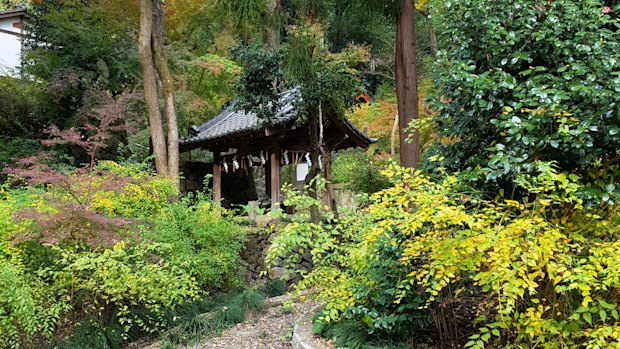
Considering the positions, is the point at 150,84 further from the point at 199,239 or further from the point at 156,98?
the point at 199,239

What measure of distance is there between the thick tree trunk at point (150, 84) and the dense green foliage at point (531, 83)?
6512 mm

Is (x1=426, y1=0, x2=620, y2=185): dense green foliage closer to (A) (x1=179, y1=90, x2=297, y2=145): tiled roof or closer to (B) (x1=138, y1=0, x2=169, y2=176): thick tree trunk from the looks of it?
(A) (x1=179, y1=90, x2=297, y2=145): tiled roof

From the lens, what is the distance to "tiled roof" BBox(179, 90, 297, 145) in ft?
25.9

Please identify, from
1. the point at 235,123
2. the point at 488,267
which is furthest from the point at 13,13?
Result: the point at 488,267

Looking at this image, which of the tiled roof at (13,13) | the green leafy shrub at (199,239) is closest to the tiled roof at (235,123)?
the green leafy shrub at (199,239)

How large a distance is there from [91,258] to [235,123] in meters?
5.99

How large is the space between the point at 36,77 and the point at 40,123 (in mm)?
1155

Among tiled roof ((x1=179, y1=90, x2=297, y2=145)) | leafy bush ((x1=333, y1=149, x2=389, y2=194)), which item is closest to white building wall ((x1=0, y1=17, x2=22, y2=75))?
tiled roof ((x1=179, y1=90, x2=297, y2=145))

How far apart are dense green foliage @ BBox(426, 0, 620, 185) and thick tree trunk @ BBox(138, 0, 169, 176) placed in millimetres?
6512

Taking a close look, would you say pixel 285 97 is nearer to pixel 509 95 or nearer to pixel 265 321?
pixel 265 321

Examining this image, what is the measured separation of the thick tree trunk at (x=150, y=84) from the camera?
27.4 ft

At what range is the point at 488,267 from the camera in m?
2.42

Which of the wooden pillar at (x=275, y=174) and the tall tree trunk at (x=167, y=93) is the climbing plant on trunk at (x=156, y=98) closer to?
the tall tree trunk at (x=167, y=93)

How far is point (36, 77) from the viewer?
10734 millimetres
